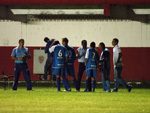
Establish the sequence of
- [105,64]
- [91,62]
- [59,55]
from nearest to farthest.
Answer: [59,55]
[91,62]
[105,64]

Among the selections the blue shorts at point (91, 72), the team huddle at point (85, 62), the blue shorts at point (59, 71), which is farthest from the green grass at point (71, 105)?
the blue shorts at point (91, 72)

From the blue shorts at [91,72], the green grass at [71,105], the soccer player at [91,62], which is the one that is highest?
the soccer player at [91,62]

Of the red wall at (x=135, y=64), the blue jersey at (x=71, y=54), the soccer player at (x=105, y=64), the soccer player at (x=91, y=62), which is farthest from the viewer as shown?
the red wall at (x=135, y=64)

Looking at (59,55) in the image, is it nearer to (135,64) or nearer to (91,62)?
(91,62)

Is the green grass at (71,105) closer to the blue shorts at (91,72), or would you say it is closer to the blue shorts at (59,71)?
the blue shorts at (59,71)

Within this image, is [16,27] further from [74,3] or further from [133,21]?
[133,21]

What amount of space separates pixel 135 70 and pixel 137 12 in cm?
292

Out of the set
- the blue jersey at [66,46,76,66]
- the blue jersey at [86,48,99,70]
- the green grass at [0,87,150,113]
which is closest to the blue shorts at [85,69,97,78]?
the blue jersey at [86,48,99,70]

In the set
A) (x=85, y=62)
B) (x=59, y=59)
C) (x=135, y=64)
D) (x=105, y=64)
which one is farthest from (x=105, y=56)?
(x=135, y=64)

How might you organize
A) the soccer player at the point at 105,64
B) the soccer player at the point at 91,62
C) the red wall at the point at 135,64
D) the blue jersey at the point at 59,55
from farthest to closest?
the red wall at the point at 135,64 < the soccer player at the point at 105,64 < the soccer player at the point at 91,62 < the blue jersey at the point at 59,55

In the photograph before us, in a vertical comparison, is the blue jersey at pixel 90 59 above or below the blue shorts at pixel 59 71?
above

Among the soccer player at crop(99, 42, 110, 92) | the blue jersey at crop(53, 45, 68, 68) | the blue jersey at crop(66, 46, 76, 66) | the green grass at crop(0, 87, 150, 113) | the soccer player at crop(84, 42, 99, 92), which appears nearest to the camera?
the green grass at crop(0, 87, 150, 113)

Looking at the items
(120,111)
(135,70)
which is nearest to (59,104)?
(120,111)

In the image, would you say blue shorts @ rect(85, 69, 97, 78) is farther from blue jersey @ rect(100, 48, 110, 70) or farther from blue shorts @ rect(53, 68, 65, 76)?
blue shorts @ rect(53, 68, 65, 76)
